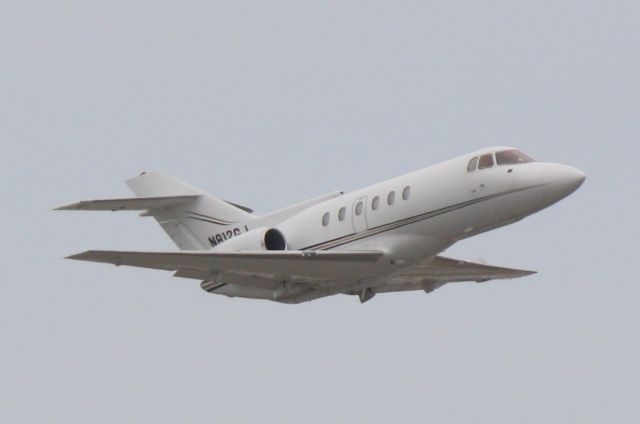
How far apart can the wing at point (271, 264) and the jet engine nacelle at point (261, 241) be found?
71 centimetres

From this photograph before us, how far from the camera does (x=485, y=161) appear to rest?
103 ft

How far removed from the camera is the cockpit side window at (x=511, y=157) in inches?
1232

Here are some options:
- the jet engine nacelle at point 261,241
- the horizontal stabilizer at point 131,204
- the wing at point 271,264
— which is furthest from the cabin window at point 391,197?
the horizontal stabilizer at point 131,204

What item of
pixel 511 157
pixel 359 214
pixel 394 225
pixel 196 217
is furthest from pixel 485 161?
pixel 196 217

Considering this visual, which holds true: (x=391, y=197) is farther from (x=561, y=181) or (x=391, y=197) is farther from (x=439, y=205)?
(x=561, y=181)

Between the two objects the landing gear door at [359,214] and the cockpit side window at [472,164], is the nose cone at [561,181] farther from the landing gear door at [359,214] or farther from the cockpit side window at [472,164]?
the landing gear door at [359,214]

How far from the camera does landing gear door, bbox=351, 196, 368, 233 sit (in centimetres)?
3272

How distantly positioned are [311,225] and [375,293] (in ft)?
7.14

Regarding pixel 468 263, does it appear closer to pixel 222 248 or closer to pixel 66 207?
pixel 222 248

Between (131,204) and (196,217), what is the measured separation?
1.67 m

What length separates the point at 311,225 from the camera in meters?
34.0

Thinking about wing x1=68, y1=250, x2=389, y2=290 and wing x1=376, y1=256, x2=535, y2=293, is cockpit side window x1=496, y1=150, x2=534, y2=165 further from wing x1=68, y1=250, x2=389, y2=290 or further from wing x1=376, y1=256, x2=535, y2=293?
wing x1=376, y1=256, x2=535, y2=293

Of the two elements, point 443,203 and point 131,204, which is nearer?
point 443,203

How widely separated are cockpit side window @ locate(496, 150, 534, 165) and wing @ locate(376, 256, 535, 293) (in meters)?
3.73
